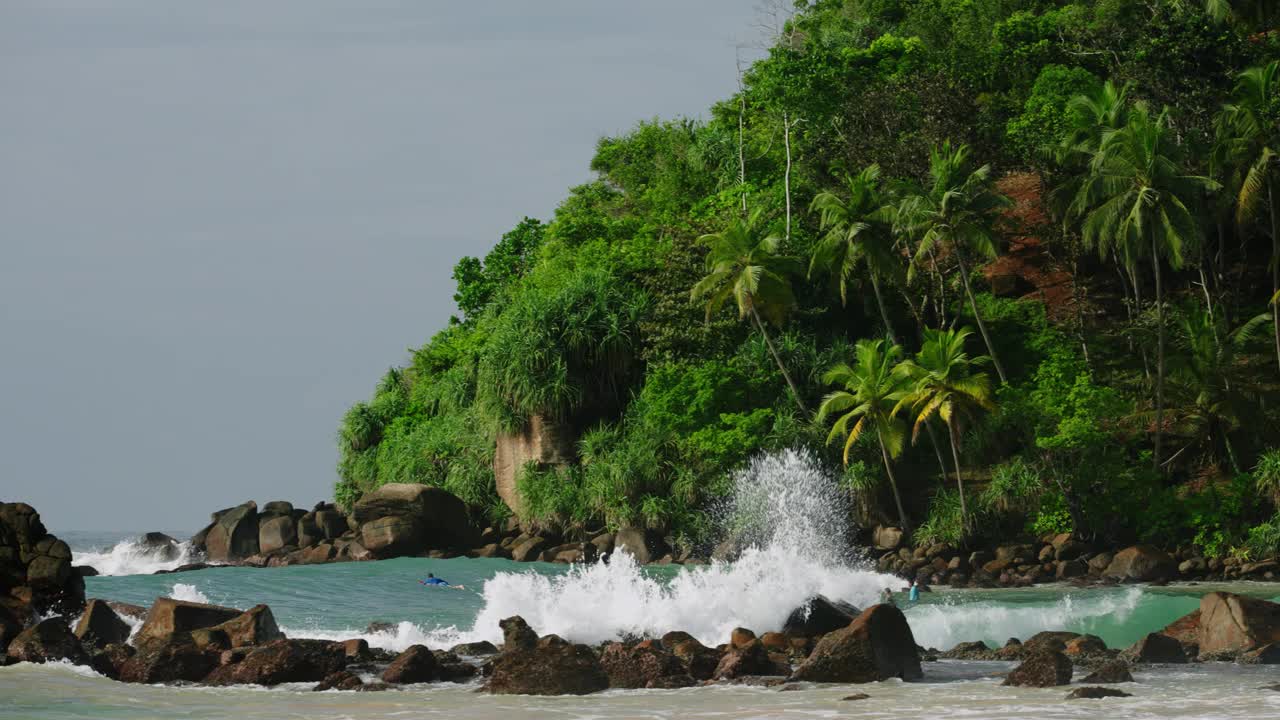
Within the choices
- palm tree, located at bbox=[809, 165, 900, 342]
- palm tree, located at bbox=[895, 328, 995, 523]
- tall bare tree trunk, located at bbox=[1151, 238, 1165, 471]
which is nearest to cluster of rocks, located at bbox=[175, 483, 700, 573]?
palm tree, located at bbox=[895, 328, 995, 523]

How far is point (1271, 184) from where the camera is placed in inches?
1501

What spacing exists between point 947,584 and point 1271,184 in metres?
15.6

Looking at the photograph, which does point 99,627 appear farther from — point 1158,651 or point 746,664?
point 1158,651

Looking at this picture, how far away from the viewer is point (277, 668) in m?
16.2

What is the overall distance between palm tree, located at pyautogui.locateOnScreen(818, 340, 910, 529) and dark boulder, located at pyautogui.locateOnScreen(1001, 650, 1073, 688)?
2055cm

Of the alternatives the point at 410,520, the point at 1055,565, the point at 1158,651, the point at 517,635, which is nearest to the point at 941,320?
the point at 1055,565

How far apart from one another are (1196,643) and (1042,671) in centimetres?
457

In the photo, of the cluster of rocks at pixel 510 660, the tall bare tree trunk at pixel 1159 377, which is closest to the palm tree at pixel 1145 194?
the tall bare tree trunk at pixel 1159 377

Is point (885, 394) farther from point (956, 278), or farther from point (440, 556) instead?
point (440, 556)

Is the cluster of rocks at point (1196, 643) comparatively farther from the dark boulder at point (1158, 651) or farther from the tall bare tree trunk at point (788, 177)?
the tall bare tree trunk at point (788, 177)

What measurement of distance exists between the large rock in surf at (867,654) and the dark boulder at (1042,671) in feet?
4.25

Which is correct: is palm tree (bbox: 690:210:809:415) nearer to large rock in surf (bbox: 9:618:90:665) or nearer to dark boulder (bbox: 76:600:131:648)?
dark boulder (bbox: 76:600:131:648)

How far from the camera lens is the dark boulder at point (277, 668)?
16.2 metres

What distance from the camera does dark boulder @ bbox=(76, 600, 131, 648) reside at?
731 inches
